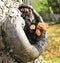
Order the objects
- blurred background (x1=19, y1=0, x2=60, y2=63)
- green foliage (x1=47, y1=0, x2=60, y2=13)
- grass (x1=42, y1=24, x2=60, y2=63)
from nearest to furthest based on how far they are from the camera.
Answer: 1. grass (x1=42, y1=24, x2=60, y2=63)
2. blurred background (x1=19, y1=0, x2=60, y2=63)
3. green foliage (x1=47, y1=0, x2=60, y2=13)

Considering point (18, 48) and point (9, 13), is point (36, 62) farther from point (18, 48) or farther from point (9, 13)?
point (9, 13)

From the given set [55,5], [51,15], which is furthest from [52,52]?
[51,15]

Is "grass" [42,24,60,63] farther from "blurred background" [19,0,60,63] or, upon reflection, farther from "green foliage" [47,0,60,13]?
"green foliage" [47,0,60,13]

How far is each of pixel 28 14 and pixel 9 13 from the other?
8.6 inches

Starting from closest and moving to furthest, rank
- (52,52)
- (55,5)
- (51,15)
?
(52,52) < (55,5) < (51,15)

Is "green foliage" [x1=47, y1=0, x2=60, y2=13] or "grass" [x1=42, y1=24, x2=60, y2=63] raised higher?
"grass" [x1=42, y1=24, x2=60, y2=63]

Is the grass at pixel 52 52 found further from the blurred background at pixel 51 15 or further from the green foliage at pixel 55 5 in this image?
the green foliage at pixel 55 5

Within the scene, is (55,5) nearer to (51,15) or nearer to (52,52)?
(51,15)

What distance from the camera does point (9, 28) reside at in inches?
108

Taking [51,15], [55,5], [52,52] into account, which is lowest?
[51,15]

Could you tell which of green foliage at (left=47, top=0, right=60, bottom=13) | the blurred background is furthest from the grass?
green foliage at (left=47, top=0, right=60, bottom=13)

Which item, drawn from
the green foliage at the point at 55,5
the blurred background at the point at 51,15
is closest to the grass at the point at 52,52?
the blurred background at the point at 51,15

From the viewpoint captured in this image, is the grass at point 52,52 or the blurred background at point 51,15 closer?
the grass at point 52,52

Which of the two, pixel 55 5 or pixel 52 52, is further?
pixel 55 5
